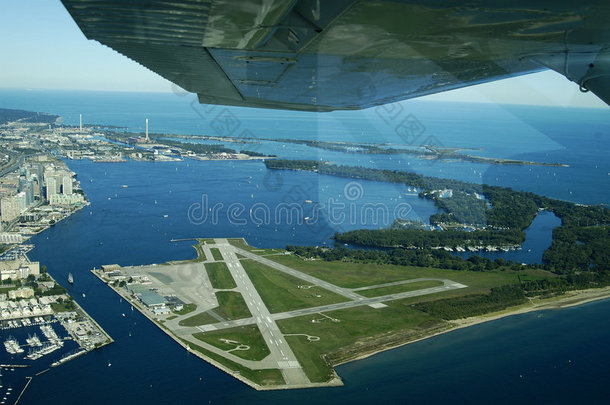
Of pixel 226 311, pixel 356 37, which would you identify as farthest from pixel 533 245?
pixel 356 37

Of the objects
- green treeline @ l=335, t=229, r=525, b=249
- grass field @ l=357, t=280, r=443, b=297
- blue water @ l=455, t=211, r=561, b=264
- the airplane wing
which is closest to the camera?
the airplane wing

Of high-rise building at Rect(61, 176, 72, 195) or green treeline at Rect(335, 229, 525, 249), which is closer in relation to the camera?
green treeline at Rect(335, 229, 525, 249)

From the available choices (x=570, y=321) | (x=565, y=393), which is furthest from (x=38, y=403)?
(x=570, y=321)

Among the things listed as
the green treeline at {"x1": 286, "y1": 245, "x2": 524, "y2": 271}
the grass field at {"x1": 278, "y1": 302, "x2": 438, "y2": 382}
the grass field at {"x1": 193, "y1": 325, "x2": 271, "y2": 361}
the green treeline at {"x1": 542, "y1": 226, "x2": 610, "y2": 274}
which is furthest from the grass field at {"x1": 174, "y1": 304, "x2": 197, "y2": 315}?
the green treeline at {"x1": 542, "y1": 226, "x2": 610, "y2": 274}

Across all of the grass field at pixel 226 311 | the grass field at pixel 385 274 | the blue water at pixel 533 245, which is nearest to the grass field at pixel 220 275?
the grass field at pixel 226 311

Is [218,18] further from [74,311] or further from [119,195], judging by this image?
[119,195]

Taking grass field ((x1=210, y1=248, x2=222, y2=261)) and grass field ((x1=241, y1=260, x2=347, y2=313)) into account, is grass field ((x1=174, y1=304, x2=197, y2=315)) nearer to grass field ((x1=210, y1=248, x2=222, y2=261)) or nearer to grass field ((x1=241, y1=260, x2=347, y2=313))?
grass field ((x1=241, y1=260, x2=347, y2=313))
